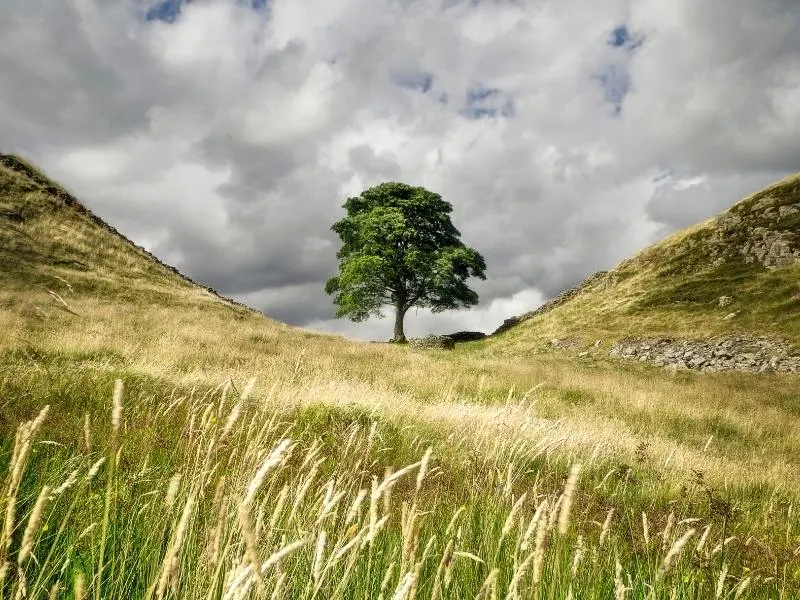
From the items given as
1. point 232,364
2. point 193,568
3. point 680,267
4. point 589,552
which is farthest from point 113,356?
point 680,267

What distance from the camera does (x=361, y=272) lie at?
37.5 m

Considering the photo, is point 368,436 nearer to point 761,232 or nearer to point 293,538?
point 293,538

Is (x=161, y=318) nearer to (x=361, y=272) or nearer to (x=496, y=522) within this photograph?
(x=361, y=272)

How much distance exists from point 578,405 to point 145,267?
1127 inches

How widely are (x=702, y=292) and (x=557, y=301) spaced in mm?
14142

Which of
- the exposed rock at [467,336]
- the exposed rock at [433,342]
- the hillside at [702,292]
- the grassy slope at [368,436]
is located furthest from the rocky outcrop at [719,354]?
the exposed rock at [467,336]

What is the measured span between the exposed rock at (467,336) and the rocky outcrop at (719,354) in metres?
14.8

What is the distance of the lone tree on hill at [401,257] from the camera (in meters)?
38.3

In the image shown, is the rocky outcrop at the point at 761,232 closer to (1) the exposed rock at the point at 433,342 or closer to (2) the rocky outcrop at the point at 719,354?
(2) the rocky outcrop at the point at 719,354

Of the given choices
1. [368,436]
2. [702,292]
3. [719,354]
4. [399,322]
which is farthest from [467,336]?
[368,436]

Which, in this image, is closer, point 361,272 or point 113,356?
point 113,356

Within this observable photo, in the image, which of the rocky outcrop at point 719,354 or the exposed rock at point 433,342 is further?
the exposed rock at point 433,342

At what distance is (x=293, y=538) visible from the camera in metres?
2.56

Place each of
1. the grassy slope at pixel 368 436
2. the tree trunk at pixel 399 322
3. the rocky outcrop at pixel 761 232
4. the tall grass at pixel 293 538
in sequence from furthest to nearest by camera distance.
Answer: the tree trunk at pixel 399 322 < the rocky outcrop at pixel 761 232 < the grassy slope at pixel 368 436 < the tall grass at pixel 293 538
